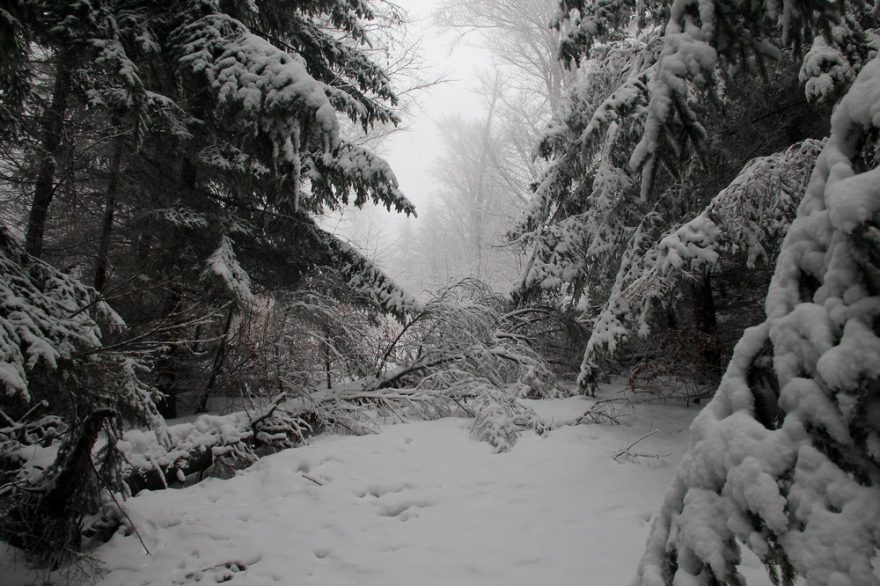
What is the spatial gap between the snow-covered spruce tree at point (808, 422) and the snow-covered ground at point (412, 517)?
63.7 inches

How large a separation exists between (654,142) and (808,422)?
1.01 metres

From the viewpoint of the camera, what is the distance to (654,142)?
157 cm

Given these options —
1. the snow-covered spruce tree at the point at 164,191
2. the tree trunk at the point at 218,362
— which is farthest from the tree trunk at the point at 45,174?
the tree trunk at the point at 218,362

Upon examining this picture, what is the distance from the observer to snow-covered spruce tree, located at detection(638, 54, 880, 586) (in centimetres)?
86

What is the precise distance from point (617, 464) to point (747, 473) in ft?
10.6

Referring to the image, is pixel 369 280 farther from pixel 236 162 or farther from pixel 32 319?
pixel 32 319

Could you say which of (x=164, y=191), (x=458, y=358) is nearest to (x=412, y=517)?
(x=458, y=358)

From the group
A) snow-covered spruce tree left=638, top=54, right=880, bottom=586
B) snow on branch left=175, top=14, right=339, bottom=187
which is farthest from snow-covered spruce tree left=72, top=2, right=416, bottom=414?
snow-covered spruce tree left=638, top=54, right=880, bottom=586

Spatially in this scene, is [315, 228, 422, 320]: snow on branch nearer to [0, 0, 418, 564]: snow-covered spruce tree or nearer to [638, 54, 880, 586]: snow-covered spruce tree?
[0, 0, 418, 564]: snow-covered spruce tree

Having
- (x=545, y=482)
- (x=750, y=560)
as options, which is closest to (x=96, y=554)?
(x=545, y=482)

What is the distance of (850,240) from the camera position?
94cm

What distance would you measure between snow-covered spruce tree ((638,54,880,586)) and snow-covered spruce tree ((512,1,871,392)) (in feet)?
2.09

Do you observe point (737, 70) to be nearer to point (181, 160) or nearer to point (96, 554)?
point (96, 554)

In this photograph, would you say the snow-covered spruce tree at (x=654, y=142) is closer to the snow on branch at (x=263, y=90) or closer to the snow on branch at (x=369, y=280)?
the snow on branch at (x=369, y=280)
